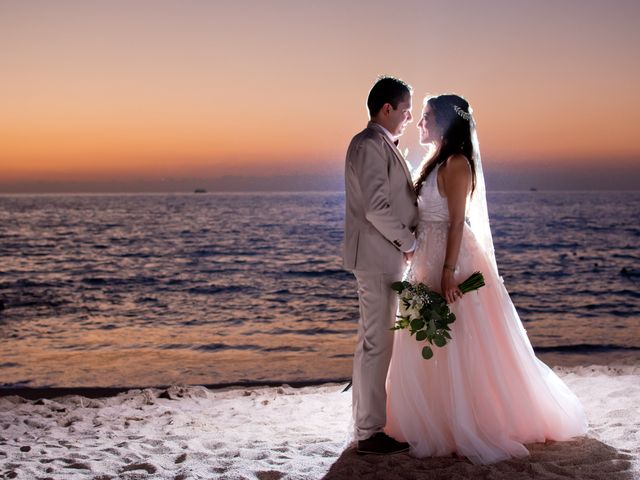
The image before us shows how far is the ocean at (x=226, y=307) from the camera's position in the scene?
921cm

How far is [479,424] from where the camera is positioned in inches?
164

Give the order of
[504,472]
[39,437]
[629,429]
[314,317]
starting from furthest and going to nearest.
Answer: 1. [314,317]
2. [39,437]
3. [629,429]
4. [504,472]

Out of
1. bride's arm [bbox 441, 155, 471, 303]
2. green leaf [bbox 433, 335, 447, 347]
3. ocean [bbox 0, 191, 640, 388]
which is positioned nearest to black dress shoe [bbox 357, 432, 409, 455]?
green leaf [bbox 433, 335, 447, 347]

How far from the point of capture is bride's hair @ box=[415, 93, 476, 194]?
167 inches

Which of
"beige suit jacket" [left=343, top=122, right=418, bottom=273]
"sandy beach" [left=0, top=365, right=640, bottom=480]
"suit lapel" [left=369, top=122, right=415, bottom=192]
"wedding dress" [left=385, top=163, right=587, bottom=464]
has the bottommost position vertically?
"sandy beach" [left=0, top=365, right=640, bottom=480]

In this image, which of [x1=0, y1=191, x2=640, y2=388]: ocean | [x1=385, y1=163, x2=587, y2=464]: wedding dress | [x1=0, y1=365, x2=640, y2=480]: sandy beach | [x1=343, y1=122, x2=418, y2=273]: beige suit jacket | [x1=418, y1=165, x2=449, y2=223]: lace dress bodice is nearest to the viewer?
[x1=0, y1=365, x2=640, y2=480]: sandy beach

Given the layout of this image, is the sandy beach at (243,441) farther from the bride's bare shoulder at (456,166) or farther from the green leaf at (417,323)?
the bride's bare shoulder at (456,166)

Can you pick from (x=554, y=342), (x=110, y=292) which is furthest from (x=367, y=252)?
(x=110, y=292)

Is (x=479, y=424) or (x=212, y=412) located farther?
(x=212, y=412)

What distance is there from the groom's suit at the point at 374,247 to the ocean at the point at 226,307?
4125 mm

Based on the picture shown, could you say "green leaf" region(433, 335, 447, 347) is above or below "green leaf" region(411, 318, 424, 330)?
below

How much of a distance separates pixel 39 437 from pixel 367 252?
305cm

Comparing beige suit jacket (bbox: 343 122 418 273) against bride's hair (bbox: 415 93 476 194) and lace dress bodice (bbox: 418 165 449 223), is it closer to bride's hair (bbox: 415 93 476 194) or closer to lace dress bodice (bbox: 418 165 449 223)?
lace dress bodice (bbox: 418 165 449 223)

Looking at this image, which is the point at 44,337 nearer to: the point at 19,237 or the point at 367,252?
the point at 367,252
